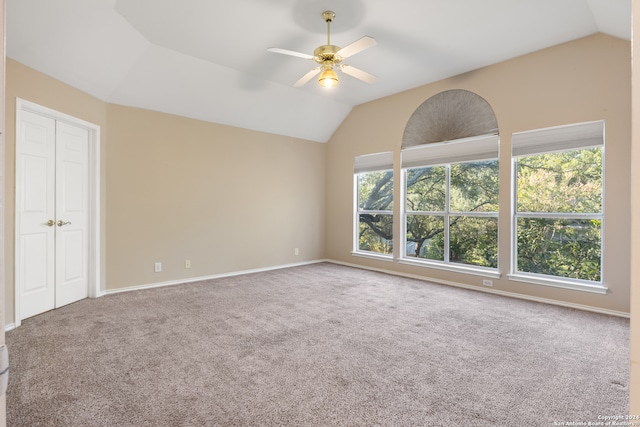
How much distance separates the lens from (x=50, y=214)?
3785mm

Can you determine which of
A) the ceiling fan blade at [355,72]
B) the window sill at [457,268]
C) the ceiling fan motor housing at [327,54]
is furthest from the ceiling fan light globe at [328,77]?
the window sill at [457,268]

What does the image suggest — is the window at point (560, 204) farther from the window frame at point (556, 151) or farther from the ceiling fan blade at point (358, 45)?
the ceiling fan blade at point (358, 45)

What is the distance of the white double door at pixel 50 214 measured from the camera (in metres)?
3.46

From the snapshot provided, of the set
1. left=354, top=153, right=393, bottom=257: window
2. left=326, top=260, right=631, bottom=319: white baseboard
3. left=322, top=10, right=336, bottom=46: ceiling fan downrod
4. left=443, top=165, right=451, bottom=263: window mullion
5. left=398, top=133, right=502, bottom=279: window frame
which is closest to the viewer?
left=322, top=10, right=336, bottom=46: ceiling fan downrod

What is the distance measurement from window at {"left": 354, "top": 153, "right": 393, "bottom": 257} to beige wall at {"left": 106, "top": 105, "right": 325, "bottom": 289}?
893 millimetres

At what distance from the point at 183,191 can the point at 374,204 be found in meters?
3.30

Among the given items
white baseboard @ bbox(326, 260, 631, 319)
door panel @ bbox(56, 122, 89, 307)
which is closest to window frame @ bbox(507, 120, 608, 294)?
white baseboard @ bbox(326, 260, 631, 319)

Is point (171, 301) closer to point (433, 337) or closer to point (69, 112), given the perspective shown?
point (69, 112)

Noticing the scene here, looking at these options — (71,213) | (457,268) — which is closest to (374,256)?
(457,268)

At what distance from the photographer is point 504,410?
201 cm

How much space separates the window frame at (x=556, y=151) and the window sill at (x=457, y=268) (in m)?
0.22

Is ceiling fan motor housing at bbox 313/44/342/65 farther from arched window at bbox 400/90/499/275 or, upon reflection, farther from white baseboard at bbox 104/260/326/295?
white baseboard at bbox 104/260/326/295

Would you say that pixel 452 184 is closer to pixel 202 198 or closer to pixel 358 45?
pixel 358 45

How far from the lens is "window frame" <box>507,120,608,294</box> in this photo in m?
3.78
